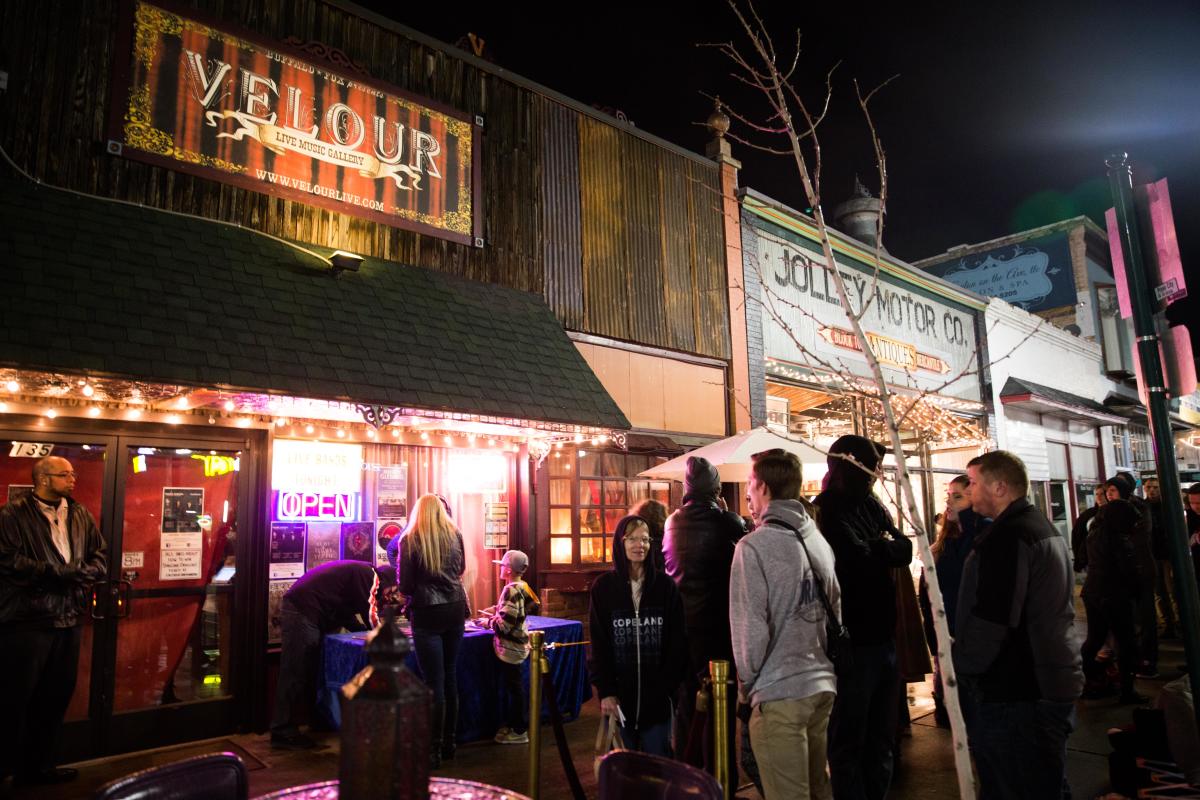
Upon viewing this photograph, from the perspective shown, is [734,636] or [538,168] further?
[538,168]

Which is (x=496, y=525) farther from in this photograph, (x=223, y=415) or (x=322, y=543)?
(x=223, y=415)

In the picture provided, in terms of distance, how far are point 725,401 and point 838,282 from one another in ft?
28.4

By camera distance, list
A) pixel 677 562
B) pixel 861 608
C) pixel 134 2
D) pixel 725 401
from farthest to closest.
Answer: pixel 725 401 → pixel 134 2 → pixel 677 562 → pixel 861 608

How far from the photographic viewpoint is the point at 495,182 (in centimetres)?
970

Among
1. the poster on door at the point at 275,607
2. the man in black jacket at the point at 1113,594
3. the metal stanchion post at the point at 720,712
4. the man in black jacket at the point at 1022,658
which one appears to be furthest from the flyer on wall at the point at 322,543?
the man in black jacket at the point at 1113,594

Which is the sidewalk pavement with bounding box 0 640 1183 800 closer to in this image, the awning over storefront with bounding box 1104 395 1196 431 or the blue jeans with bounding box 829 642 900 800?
the blue jeans with bounding box 829 642 900 800

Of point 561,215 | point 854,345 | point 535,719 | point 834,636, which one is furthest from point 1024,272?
point 535,719

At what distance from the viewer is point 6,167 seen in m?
6.31

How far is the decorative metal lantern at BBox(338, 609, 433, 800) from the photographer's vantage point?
1758 millimetres

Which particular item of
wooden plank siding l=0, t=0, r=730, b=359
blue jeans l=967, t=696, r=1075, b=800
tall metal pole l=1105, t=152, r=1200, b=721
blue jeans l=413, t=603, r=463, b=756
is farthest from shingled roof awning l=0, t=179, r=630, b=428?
tall metal pole l=1105, t=152, r=1200, b=721

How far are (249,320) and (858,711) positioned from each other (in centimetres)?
560

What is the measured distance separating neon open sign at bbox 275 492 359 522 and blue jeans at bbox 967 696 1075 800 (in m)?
6.55

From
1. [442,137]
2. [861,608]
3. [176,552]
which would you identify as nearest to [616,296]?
[442,137]

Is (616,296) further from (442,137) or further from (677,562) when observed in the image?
(677,562)
